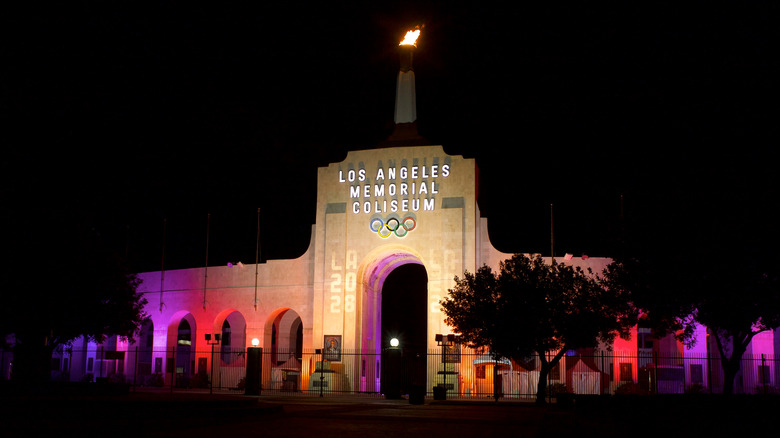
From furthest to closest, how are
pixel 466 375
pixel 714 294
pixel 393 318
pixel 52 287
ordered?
pixel 393 318, pixel 466 375, pixel 52 287, pixel 714 294

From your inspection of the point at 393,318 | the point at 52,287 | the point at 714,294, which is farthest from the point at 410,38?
the point at 714,294

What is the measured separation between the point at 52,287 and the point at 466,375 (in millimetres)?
22998

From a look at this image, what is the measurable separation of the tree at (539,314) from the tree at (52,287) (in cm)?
1746

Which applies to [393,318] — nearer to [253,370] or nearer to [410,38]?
[410,38]

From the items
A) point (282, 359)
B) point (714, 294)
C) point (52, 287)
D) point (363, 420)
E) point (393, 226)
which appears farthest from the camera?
point (282, 359)

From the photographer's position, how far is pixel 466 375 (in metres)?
43.0

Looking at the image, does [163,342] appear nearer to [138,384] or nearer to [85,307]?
[138,384]

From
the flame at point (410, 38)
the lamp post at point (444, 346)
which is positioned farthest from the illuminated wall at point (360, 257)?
the flame at point (410, 38)

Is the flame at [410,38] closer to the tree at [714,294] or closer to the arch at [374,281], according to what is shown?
the arch at [374,281]

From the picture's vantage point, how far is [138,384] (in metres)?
49.6

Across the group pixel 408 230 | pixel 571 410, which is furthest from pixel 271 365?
pixel 571 410

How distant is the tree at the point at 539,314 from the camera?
3419 cm

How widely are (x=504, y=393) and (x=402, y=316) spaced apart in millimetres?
26065

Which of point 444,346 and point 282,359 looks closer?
point 444,346
